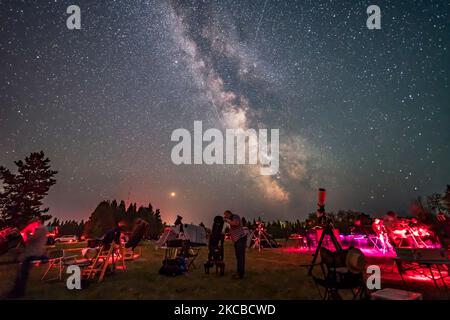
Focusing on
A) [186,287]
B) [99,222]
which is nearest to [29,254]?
[186,287]

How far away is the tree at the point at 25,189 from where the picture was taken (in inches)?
1377

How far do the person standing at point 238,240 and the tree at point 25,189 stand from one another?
3715cm

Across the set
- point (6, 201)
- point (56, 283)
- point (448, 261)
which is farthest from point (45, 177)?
point (448, 261)

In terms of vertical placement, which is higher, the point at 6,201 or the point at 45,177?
the point at 45,177

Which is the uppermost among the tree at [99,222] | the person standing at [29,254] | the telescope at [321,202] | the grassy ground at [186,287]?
the telescope at [321,202]

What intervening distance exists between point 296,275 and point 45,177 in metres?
42.8

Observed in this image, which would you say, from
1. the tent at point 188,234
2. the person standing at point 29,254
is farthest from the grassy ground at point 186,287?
the tent at point 188,234

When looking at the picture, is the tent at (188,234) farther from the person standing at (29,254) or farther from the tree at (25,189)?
the tree at (25,189)

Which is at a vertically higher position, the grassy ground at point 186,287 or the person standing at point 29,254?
the person standing at point 29,254

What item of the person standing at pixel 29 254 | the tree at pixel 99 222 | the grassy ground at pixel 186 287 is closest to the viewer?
the grassy ground at pixel 186 287

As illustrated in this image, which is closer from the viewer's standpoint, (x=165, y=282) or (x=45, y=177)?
(x=165, y=282)

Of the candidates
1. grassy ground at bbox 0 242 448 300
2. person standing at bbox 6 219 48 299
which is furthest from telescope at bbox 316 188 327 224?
person standing at bbox 6 219 48 299

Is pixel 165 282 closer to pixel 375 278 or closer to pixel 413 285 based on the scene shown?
pixel 375 278

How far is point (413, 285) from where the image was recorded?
688 centimetres
